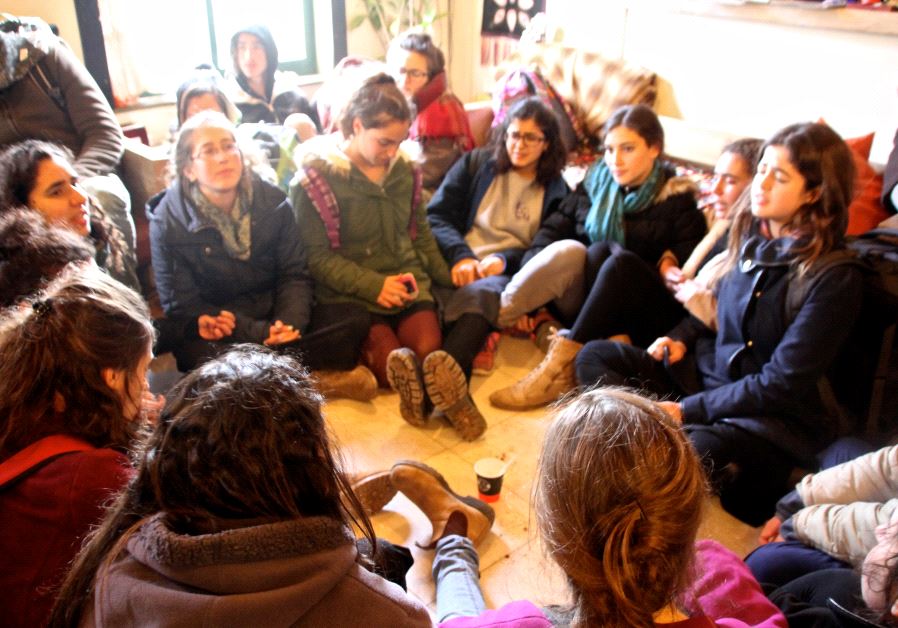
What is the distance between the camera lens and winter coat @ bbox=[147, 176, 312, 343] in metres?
2.17

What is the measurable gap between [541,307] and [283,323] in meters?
0.94

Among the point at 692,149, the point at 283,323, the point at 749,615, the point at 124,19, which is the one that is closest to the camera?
the point at 749,615

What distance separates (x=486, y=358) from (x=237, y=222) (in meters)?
0.94

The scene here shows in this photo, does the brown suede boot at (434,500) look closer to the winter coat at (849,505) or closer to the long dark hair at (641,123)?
the winter coat at (849,505)

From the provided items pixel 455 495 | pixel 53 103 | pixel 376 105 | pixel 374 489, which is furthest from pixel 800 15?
pixel 53 103

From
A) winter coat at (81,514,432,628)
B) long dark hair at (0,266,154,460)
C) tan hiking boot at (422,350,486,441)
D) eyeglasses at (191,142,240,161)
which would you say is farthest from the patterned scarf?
winter coat at (81,514,432,628)

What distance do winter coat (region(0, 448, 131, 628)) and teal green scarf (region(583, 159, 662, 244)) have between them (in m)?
1.91

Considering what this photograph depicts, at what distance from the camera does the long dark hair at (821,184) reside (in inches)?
69.1

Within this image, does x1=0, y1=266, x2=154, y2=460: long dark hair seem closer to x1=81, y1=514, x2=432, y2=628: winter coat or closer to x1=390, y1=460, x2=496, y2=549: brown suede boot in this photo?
x1=81, y1=514, x2=432, y2=628: winter coat

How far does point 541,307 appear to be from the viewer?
2.61m

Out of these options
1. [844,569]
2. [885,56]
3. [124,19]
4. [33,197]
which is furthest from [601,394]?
[124,19]

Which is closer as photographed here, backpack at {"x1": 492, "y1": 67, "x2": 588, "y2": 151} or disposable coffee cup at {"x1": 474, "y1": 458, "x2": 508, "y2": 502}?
disposable coffee cup at {"x1": 474, "y1": 458, "x2": 508, "y2": 502}

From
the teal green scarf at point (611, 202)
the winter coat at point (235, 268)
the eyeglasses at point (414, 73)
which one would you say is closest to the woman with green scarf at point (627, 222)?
the teal green scarf at point (611, 202)

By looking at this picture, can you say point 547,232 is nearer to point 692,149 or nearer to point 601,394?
point 692,149
